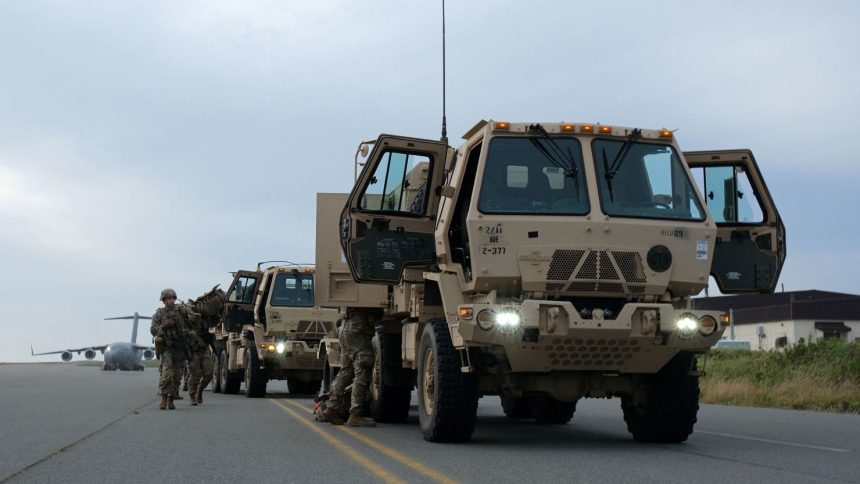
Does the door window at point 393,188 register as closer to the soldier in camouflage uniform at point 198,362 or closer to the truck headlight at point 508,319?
the truck headlight at point 508,319

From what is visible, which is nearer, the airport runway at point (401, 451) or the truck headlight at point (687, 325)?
the airport runway at point (401, 451)

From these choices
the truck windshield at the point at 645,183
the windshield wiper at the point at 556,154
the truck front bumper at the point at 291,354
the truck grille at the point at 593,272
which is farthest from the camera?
the truck front bumper at the point at 291,354

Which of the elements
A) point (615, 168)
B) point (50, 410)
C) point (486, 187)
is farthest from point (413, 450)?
point (50, 410)

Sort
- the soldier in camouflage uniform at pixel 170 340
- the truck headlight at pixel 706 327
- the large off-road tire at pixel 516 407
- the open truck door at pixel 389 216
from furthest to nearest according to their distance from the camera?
the soldier in camouflage uniform at pixel 170 340
the large off-road tire at pixel 516 407
the open truck door at pixel 389 216
the truck headlight at pixel 706 327

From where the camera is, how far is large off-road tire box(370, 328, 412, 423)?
1259cm

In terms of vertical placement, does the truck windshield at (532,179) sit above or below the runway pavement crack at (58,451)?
above

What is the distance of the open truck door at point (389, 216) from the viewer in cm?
1023

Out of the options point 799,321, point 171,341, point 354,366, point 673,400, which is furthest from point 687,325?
point 799,321

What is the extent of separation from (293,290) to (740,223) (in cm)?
1255

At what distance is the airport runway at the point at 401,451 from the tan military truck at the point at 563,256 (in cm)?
62

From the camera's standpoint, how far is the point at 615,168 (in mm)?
9453

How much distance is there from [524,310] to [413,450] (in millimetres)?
1626

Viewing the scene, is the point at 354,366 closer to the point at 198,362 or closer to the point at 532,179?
the point at 532,179

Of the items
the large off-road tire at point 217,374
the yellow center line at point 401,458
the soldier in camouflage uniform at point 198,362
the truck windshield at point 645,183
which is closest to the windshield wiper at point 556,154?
the truck windshield at point 645,183
